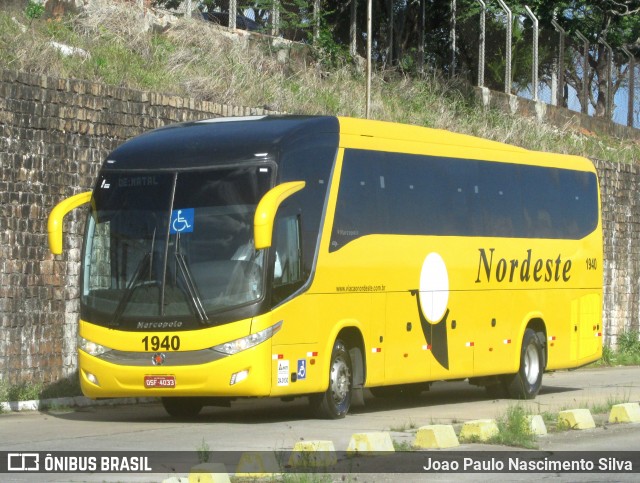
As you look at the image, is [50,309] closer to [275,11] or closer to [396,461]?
[396,461]

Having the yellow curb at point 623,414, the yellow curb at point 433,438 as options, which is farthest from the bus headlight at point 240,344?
the yellow curb at point 623,414

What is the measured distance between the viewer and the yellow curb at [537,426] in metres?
14.2

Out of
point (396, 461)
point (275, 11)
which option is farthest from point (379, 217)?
point (275, 11)

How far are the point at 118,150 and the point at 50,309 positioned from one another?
123 inches

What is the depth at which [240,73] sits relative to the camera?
93.0ft

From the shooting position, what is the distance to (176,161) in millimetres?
16266

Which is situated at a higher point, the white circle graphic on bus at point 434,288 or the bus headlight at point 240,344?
the white circle graphic on bus at point 434,288

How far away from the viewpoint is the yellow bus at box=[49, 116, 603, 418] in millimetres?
15719

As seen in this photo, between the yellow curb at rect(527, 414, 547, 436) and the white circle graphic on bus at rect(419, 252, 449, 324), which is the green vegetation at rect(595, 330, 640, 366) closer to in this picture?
the white circle graphic on bus at rect(419, 252, 449, 324)

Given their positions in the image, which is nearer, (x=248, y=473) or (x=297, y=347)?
(x=248, y=473)

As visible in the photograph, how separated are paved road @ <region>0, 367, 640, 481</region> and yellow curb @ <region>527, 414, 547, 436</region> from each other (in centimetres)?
10

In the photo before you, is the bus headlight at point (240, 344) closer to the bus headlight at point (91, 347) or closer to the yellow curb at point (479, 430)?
the bus headlight at point (91, 347)

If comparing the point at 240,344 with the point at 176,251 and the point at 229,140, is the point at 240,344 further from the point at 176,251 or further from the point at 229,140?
the point at 229,140

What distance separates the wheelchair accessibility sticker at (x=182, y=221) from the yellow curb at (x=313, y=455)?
4893 millimetres
